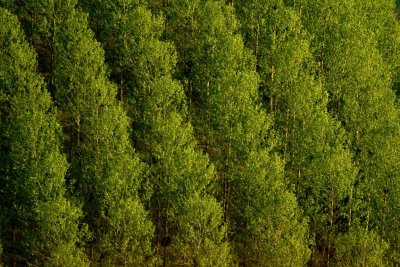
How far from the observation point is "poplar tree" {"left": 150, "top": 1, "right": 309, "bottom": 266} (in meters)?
65.7

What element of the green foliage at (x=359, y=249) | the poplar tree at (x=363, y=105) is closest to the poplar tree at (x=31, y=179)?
the green foliage at (x=359, y=249)

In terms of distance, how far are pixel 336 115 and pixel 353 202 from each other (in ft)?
36.6

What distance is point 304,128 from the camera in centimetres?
7312

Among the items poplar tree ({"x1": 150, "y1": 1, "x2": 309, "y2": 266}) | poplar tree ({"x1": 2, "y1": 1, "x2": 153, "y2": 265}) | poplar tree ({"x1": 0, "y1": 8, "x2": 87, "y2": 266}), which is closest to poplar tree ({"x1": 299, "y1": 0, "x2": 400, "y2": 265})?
poplar tree ({"x1": 150, "y1": 1, "x2": 309, "y2": 266})

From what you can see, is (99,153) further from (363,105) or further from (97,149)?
(363,105)

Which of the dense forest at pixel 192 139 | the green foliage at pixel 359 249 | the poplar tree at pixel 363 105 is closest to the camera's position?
the dense forest at pixel 192 139

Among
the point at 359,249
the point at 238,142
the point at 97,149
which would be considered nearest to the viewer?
the point at 97,149

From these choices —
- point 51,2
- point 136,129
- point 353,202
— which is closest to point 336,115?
point 353,202

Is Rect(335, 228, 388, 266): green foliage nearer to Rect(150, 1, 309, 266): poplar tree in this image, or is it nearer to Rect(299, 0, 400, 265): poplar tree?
Rect(299, 0, 400, 265): poplar tree

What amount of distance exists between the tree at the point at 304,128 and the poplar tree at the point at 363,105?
7.50 ft

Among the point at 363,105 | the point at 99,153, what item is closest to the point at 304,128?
the point at 363,105

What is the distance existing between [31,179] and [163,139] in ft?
48.1

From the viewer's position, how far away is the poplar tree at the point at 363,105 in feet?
237

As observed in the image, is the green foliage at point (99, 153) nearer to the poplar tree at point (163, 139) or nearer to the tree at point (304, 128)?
the poplar tree at point (163, 139)
